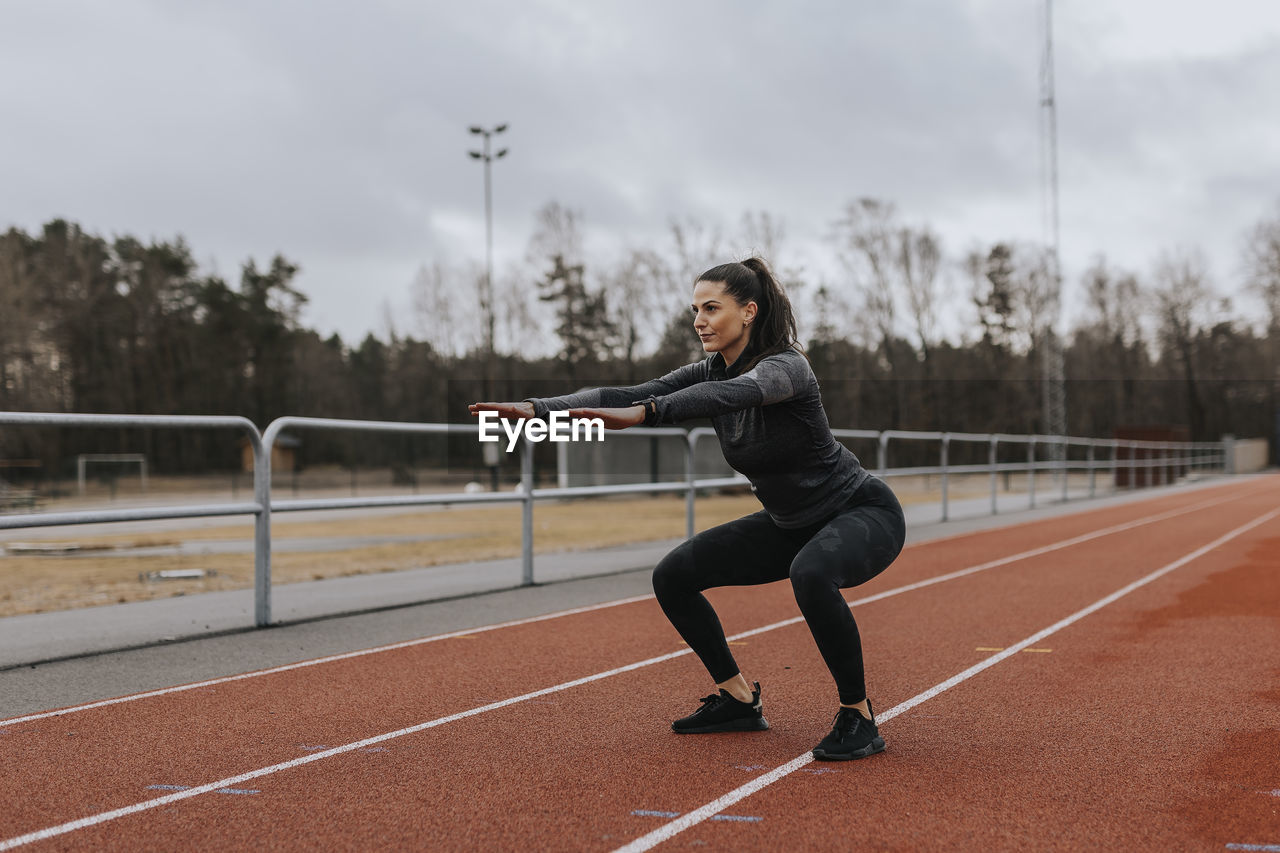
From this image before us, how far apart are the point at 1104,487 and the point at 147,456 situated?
45.7 meters

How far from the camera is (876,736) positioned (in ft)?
13.7

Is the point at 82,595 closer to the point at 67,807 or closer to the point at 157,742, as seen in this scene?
the point at 157,742

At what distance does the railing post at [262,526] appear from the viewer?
7.23 metres

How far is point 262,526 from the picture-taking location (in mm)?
7234

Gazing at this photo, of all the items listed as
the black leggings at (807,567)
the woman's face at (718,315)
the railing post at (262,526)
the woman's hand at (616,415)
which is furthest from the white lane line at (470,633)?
the woman's face at (718,315)

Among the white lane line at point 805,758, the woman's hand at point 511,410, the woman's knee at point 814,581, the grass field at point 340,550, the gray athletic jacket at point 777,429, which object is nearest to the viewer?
the white lane line at point 805,758

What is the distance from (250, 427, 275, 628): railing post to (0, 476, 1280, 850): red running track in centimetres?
128

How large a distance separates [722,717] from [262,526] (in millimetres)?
3849

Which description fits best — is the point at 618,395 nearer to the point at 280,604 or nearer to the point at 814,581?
the point at 814,581

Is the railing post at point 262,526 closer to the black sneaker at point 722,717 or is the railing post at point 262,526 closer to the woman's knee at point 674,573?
the woman's knee at point 674,573

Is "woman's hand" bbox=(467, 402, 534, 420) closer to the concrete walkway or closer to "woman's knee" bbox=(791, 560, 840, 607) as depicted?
"woman's knee" bbox=(791, 560, 840, 607)

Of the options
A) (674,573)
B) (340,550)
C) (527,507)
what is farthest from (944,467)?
(674,573)

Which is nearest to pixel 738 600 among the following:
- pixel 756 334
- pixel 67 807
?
pixel 756 334

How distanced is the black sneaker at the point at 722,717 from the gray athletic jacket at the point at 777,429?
765 mm
